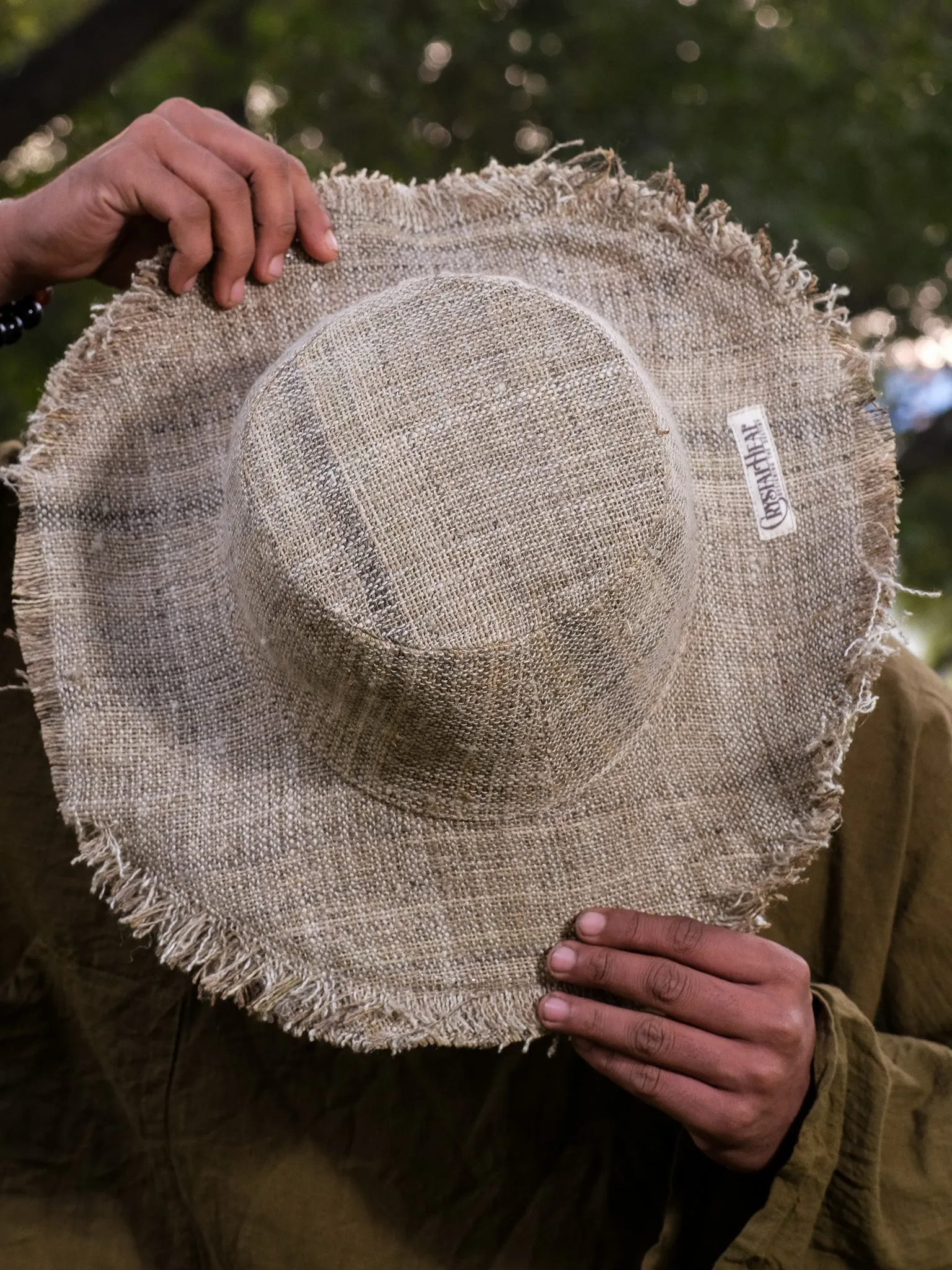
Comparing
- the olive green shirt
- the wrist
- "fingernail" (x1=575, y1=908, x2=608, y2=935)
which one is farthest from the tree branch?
"fingernail" (x1=575, y1=908, x2=608, y2=935)

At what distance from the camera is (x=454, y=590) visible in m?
0.94

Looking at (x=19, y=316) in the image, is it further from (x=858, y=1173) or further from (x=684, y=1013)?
(x=858, y=1173)

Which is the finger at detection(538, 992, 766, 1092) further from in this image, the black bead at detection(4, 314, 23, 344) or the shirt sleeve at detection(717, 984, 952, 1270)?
the black bead at detection(4, 314, 23, 344)

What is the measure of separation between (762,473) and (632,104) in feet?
9.63

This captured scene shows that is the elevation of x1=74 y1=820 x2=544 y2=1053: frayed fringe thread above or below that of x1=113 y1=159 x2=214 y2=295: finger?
below

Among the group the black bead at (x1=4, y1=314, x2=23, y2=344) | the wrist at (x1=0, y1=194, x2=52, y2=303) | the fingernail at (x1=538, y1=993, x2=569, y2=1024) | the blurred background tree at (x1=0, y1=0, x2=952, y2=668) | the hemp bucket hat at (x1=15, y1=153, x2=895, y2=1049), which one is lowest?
the fingernail at (x1=538, y1=993, x2=569, y2=1024)

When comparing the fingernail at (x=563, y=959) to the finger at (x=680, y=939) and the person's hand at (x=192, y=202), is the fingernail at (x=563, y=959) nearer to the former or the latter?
the finger at (x=680, y=939)

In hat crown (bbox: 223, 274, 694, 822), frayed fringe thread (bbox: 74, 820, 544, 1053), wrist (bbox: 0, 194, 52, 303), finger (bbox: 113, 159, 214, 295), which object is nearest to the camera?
hat crown (bbox: 223, 274, 694, 822)

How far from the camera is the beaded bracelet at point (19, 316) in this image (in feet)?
4.75

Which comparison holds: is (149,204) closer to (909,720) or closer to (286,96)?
(909,720)

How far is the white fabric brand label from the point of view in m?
1.19

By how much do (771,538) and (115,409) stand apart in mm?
741

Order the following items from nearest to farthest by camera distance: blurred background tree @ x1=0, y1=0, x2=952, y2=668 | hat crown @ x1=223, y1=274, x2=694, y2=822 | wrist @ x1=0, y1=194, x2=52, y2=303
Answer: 1. hat crown @ x1=223, y1=274, x2=694, y2=822
2. wrist @ x1=0, y1=194, x2=52, y2=303
3. blurred background tree @ x1=0, y1=0, x2=952, y2=668

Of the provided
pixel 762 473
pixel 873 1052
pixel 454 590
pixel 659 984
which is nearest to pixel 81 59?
pixel 762 473
